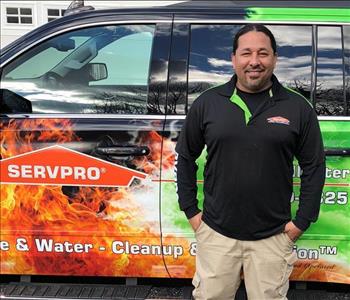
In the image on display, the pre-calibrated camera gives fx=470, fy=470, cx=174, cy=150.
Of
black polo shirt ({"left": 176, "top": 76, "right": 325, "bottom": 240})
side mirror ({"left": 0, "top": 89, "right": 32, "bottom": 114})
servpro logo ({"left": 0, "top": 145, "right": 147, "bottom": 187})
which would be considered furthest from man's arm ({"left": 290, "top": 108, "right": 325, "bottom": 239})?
side mirror ({"left": 0, "top": 89, "right": 32, "bottom": 114})

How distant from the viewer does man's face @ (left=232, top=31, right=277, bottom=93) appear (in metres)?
2.02

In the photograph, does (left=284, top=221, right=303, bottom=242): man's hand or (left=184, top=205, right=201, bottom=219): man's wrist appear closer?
(left=284, top=221, right=303, bottom=242): man's hand

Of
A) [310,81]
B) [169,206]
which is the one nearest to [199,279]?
[169,206]

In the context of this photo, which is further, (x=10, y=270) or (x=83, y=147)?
(x=10, y=270)

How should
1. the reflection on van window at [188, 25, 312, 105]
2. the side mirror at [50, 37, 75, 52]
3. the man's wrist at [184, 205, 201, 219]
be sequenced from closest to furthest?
the man's wrist at [184, 205, 201, 219]
the reflection on van window at [188, 25, 312, 105]
the side mirror at [50, 37, 75, 52]

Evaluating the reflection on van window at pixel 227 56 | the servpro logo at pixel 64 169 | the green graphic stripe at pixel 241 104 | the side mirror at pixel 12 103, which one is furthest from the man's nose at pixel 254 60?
the side mirror at pixel 12 103

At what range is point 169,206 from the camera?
270 centimetres

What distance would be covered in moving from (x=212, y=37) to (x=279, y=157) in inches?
38.4

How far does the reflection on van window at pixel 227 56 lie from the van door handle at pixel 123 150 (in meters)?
0.39

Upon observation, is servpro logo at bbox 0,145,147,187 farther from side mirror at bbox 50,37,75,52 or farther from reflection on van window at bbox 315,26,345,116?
reflection on van window at bbox 315,26,345,116

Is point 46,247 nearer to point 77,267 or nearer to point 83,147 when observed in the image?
point 77,267

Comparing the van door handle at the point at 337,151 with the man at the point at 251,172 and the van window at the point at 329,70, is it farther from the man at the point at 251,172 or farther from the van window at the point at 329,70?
the man at the point at 251,172

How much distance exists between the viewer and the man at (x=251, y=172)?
2059 mm

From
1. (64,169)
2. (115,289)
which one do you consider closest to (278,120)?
(64,169)
